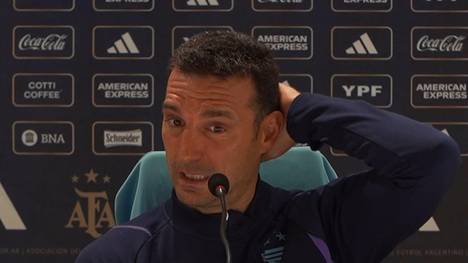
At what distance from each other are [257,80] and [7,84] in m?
2.04

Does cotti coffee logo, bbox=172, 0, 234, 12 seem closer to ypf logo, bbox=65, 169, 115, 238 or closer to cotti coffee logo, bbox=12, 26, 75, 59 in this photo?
cotti coffee logo, bbox=12, 26, 75, 59

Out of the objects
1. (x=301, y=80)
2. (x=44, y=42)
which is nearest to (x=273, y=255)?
(x=301, y=80)

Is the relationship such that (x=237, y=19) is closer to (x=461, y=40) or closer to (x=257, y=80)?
(x=461, y=40)

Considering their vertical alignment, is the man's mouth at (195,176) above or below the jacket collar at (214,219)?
above

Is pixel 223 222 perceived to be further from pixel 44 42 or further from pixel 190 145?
pixel 44 42

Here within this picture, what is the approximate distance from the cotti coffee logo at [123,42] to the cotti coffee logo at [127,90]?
0.08m

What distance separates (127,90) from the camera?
3.19 m

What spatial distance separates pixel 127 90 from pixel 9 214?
680 mm

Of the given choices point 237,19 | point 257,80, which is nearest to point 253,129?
point 257,80

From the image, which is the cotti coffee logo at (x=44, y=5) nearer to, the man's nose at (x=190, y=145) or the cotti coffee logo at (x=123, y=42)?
the cotti coffee logo at (x=123, y=42)

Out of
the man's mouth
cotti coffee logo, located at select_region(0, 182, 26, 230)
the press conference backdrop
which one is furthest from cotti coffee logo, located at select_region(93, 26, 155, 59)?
the man's mouth

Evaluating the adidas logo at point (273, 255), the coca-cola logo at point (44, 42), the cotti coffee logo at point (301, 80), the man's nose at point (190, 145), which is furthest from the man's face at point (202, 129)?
the coca-cola logo at point (44, 42)

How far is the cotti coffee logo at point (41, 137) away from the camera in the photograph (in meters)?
3.19

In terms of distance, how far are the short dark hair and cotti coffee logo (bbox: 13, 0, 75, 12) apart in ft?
6.28
